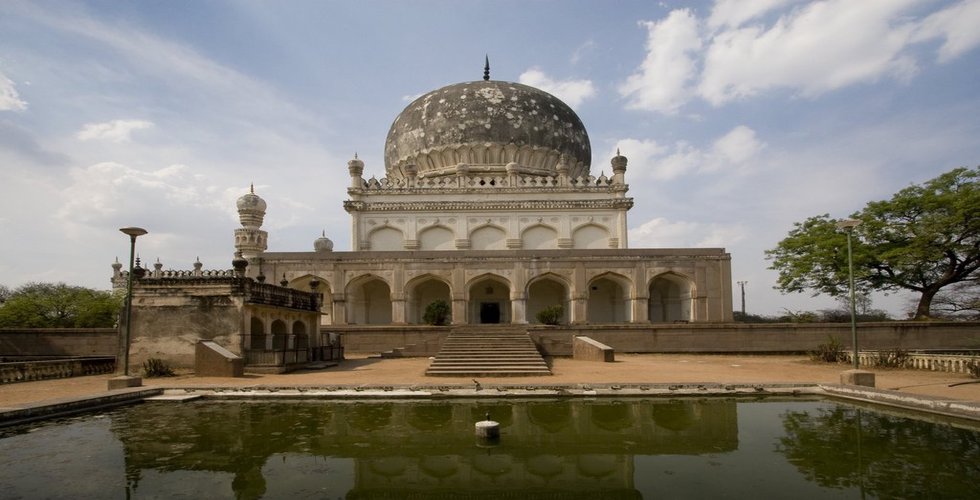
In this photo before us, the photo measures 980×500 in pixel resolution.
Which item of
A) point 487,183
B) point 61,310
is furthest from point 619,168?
point 61,310

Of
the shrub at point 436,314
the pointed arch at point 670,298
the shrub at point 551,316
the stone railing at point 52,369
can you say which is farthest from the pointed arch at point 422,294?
the stone railing at point 52,369

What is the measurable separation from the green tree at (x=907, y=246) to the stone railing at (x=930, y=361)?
5.90 metres

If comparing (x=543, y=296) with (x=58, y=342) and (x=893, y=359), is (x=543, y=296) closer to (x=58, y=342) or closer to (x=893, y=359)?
(x=893, y=359)

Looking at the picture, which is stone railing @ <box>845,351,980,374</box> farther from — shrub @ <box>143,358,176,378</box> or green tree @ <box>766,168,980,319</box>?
shrub @ <box>143,358,176,378</box>

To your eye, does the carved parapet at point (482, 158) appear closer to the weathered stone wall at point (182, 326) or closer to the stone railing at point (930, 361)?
the weathered stone wall at point (182, 326)

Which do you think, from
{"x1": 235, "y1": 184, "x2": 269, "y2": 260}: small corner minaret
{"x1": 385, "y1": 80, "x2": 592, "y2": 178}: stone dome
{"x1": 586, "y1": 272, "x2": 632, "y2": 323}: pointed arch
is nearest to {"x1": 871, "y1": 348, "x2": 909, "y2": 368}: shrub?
{"x1": 586, "y1": 272, "x2": 632, "y2": 323}: pointed arch

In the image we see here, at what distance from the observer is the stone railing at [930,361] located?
35.5ft

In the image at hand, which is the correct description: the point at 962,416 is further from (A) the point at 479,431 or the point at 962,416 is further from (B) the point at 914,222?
(B) the point at 914,222

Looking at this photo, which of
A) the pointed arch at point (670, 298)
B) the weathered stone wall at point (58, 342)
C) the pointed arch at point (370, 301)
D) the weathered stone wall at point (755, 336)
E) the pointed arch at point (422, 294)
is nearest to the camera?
the weathered stone wall at point (58, 342)

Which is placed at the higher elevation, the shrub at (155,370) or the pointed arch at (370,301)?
the pointed arch at (370,301)

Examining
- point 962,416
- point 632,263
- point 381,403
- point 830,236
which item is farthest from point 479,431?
point 830,236

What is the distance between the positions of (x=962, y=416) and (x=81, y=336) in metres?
17.6

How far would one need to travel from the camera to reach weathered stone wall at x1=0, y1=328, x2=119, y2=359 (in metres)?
15.3

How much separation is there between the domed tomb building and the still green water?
33.1 ft
